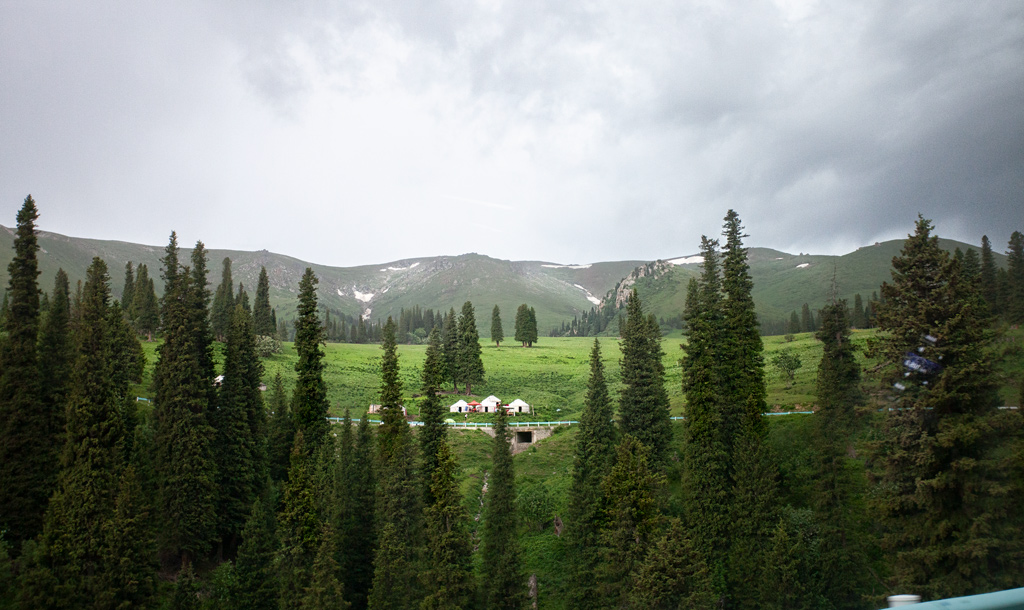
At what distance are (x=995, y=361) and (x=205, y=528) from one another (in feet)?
135

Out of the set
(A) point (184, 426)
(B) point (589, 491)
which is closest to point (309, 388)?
(A) point (184, 426)

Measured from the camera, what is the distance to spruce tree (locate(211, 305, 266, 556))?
124ft

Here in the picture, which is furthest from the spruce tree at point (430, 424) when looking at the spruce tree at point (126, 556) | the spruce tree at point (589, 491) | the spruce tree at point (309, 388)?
the spruce tree at point (126, 556)

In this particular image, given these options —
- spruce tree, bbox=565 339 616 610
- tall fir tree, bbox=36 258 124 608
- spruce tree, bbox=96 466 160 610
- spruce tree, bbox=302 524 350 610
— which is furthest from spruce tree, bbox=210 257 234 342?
spruce tree, bbox=565 339 616 610

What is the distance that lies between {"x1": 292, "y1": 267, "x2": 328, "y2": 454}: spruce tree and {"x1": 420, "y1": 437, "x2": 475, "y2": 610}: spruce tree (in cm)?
1348

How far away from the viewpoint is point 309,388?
41.1 meters

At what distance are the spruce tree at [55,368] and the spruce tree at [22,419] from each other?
28 centimetres

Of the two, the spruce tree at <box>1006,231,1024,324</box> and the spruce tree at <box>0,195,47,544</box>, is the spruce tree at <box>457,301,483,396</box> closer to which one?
the spruce tree at <box>0,195,47,544</box>

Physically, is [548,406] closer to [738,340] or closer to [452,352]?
[452,352]

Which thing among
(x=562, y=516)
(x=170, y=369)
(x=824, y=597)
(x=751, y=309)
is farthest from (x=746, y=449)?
(x=170, y=369)

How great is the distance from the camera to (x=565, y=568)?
37938mm

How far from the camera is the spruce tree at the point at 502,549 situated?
2972 cm

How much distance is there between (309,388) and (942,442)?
37246 mm

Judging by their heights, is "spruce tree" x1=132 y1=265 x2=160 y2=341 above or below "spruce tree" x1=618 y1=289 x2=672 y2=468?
above
